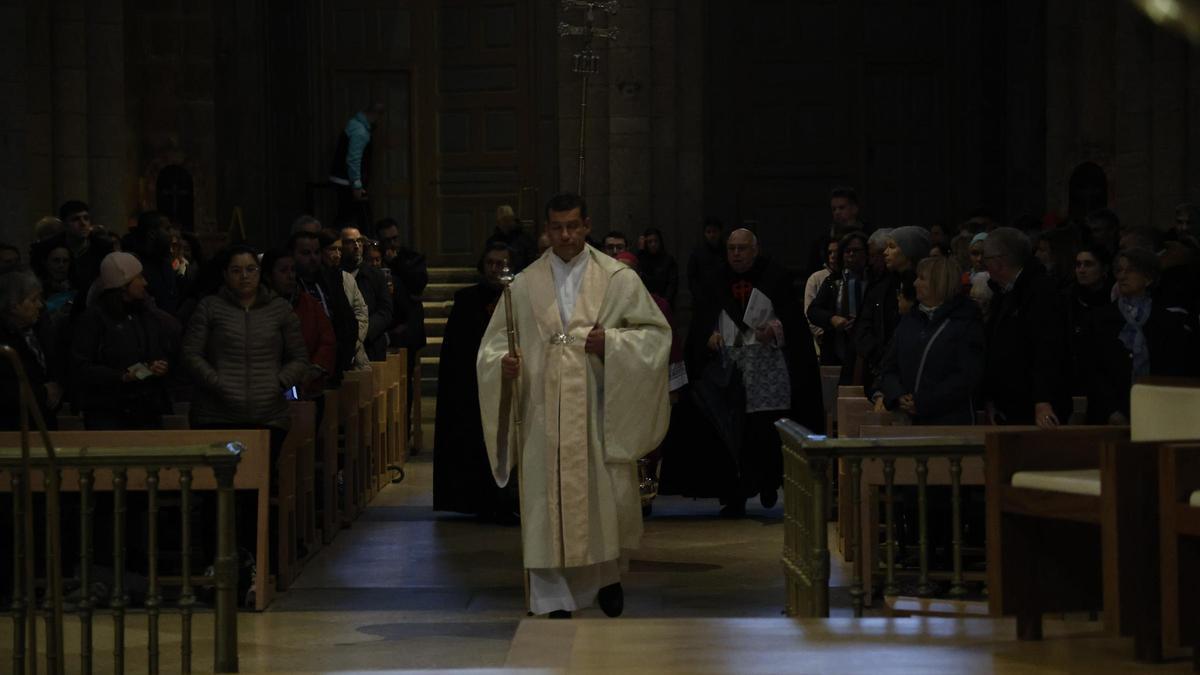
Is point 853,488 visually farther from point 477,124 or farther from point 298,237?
point 477,124

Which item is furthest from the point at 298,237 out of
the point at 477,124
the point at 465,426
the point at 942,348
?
the point at 477,124

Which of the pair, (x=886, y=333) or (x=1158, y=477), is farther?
(x=886, y=333)

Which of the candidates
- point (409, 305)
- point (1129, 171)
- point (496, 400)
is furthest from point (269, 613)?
point (1129, 171)

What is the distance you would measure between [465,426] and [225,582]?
5.84 meters

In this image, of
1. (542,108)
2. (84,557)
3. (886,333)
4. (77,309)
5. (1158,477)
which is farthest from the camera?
(542,108)

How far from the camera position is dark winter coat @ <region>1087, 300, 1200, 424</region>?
9.17 meters

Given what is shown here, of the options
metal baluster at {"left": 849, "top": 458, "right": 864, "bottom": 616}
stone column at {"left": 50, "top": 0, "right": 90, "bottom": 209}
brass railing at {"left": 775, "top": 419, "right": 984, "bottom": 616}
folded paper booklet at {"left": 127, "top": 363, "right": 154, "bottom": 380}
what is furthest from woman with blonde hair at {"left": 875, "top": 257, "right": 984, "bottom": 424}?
stone column at {"left": 50, "top": 0, "right": 90, "bottom": 209}

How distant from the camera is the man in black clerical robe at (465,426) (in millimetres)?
12297

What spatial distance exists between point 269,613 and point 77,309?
334 cm

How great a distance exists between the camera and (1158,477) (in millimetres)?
5363

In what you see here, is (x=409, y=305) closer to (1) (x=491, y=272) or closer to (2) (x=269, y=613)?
(1) (x=491, y=272)

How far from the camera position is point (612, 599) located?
8.59 m

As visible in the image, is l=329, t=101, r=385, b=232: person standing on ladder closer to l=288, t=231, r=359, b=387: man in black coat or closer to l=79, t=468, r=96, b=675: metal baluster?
l=288, t=231, r=359, b=387: man in black coat

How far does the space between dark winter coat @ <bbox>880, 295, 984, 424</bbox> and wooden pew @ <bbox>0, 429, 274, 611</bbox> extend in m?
2.97
